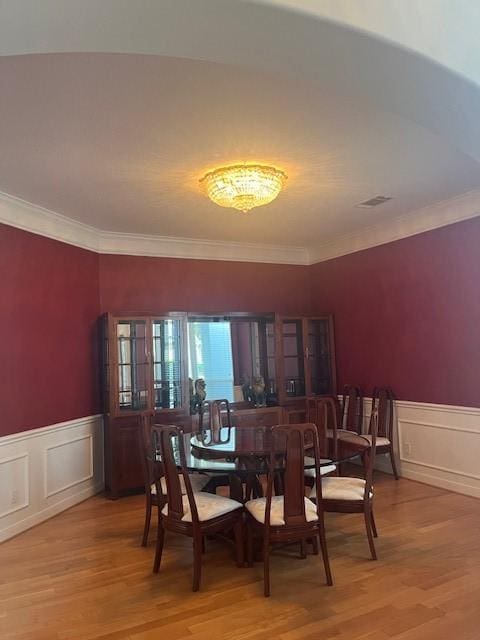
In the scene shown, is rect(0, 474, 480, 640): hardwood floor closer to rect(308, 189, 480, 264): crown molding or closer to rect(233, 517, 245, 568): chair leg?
rect(233, 517, 245, 568): chair leg

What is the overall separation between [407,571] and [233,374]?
10.3 ft

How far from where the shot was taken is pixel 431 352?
A: 486cm

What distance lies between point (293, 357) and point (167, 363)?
5.27ft

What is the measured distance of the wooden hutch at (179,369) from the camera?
4875 millimetres

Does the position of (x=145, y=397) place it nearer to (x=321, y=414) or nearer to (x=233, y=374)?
(x=233, y=374)

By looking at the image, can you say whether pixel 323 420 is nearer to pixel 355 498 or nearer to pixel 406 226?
pixel 355 498

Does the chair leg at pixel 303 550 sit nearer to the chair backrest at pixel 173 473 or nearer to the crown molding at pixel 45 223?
the chair backrest at pixel 173 473

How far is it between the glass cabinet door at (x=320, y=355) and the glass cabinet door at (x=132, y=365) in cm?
207

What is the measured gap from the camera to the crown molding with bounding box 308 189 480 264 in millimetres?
4496

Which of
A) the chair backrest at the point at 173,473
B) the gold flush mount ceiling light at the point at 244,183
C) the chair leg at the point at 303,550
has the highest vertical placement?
the gold flush mount ceiling light at the point at 244,183

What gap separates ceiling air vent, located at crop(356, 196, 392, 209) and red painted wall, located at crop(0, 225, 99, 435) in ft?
9.29

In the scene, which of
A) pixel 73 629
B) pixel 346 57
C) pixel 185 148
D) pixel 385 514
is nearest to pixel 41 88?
pixel 185 148

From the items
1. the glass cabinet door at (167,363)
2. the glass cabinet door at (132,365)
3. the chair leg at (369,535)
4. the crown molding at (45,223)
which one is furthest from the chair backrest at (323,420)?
the crown molding at (45,223)

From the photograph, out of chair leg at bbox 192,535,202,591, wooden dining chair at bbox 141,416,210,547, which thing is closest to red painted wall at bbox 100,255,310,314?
wooden dining chair at bbox 141,416,210,547
